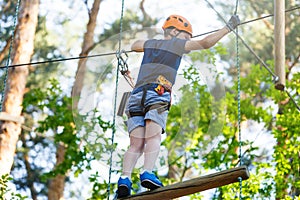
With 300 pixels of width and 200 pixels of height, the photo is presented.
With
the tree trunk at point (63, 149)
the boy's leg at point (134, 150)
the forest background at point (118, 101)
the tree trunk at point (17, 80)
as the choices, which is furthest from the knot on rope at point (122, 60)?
the tree trunk at point (63, 149)

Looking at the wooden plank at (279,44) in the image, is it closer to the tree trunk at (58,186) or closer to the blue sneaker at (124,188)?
the blue sneaker at (124,188)

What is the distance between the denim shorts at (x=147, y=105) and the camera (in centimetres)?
415

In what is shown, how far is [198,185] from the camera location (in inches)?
151

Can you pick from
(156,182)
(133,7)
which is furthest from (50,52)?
(156,182)

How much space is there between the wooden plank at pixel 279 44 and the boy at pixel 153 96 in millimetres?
406

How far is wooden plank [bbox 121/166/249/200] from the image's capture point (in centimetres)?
373

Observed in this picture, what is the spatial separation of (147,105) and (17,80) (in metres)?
6.06

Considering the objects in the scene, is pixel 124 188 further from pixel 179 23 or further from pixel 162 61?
pixel 179 23

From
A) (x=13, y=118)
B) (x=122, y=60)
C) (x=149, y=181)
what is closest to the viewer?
(x=13, y=118)

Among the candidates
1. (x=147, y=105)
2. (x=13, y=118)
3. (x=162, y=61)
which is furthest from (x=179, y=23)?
(x=13, y=118)

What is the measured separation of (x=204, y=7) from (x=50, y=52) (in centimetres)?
877

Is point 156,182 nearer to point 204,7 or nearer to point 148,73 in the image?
point 148,73

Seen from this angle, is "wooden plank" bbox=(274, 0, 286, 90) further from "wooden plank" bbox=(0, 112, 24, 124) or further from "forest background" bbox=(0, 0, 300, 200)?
"wooden plank" bbox=(0, 112, 24, 124)

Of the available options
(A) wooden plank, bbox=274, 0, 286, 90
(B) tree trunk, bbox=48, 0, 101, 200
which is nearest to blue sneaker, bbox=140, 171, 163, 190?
(A) wooden plank, bbox=274, 0, 286, 90
